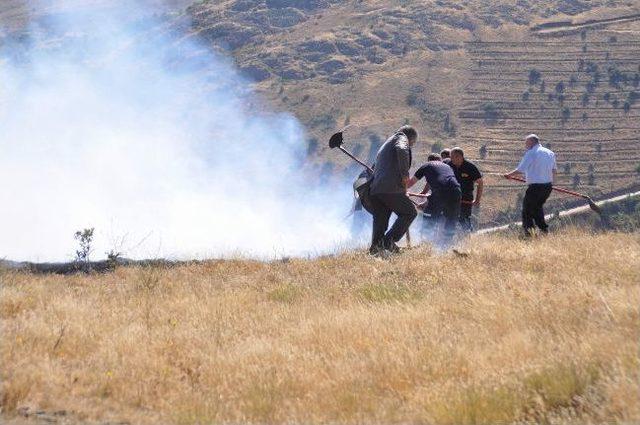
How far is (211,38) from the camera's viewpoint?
9662 centimetres

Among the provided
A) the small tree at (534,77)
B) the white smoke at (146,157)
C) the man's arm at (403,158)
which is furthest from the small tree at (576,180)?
the man's arm at (403,158)

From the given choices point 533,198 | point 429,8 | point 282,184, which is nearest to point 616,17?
point 429,8

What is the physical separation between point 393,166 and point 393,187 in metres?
0.28

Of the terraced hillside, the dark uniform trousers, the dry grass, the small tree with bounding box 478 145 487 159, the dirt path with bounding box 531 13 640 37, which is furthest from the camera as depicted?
the dirt path with bounding box 531 13 640 37

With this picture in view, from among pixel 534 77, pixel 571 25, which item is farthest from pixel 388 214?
pixel 571 25

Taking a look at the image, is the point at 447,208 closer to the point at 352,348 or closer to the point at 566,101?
the point at 352,348

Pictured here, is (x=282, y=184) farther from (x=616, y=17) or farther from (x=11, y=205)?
(x=616, y=17)

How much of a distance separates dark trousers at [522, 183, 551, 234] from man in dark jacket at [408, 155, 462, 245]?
1.10 meters

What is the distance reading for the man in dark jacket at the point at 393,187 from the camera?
10602 mm

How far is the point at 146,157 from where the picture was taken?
198ft

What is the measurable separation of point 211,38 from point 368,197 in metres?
89.1

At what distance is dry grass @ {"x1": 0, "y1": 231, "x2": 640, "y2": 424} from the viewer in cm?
470

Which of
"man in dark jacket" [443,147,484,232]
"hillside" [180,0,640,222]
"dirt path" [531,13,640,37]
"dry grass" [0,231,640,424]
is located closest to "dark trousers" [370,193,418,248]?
"dry grass" [0,231,640,424]

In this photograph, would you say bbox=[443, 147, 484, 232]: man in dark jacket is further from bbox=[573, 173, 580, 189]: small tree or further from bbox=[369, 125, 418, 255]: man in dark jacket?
bbox=[573, 173, 580, 189]: small tree
